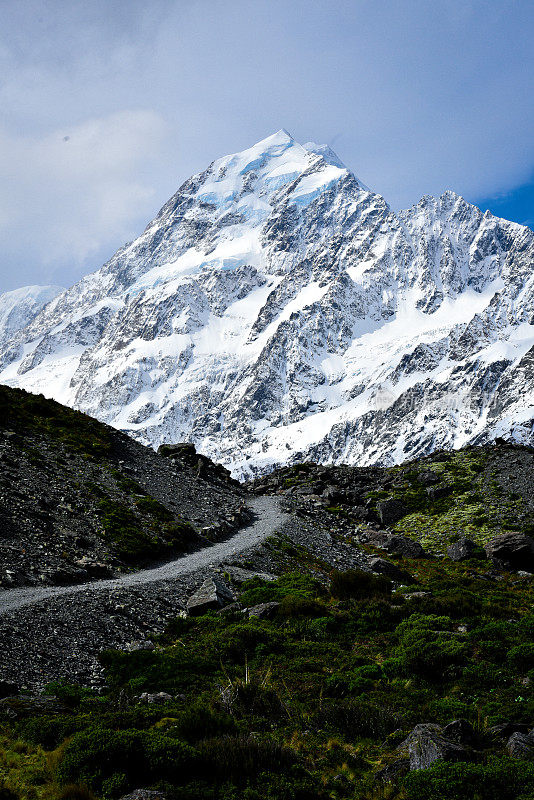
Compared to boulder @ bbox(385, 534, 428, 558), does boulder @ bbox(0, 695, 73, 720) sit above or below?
below

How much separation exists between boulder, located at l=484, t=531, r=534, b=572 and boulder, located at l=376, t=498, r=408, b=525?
697 inches

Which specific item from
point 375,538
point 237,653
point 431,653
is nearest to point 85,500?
point 237,653

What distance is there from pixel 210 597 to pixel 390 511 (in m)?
40.9

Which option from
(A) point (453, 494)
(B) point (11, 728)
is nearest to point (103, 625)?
(B) point (11, 728)

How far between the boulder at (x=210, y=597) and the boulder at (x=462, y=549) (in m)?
26.3

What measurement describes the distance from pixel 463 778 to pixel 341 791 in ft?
8.96

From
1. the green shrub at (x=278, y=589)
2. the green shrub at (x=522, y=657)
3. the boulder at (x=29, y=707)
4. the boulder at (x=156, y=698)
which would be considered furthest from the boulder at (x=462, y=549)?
the boulder at (x=29, y=707)

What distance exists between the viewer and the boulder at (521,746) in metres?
12.4

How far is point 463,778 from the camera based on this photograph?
11.3 m

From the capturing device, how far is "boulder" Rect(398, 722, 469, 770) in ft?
39.5

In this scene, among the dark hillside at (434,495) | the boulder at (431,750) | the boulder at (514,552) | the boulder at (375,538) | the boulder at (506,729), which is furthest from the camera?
the dark hillside at (434,495)

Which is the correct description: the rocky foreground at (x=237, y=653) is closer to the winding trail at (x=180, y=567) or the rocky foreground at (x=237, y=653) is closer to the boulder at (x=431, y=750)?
the boulder at (x=431, y=750)

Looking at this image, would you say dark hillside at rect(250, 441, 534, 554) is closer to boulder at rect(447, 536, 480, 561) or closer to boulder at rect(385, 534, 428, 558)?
boulder at rect(447, 536, 480, 561)

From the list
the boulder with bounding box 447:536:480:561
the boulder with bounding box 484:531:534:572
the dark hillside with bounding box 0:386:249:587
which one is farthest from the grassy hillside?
the boulder with bounding box 447:536:480:561
